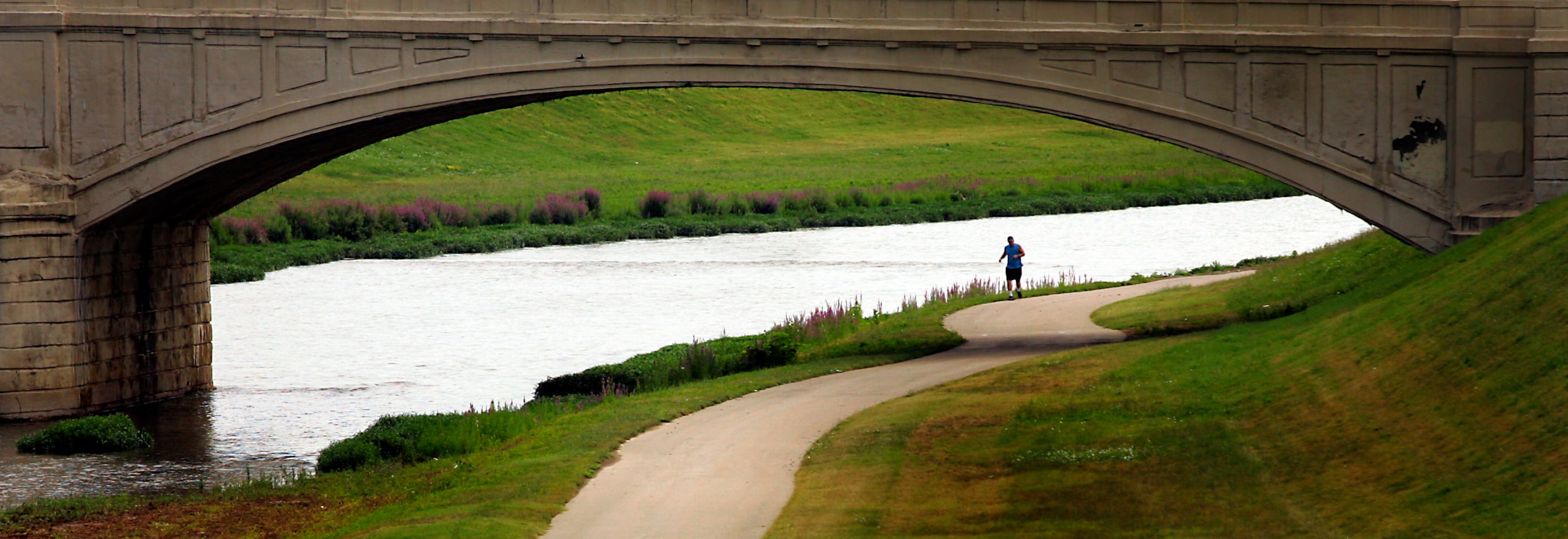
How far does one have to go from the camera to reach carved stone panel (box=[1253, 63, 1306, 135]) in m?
21.5

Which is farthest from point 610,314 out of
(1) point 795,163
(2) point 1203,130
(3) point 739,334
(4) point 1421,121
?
(1) point 795,163

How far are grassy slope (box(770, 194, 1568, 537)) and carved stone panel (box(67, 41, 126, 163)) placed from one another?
12.4 metres

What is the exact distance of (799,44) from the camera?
21797 millimetres

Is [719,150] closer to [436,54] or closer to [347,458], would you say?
[436,54]

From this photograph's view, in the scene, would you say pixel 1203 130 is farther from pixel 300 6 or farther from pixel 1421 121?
pixel 300 6

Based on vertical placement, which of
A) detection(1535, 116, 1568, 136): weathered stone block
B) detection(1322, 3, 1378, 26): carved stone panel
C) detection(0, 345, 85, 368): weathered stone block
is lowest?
detection(0, 345, 85, 368): weathered stone block

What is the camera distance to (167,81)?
73.2 ft

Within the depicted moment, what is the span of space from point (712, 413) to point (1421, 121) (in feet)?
36.1

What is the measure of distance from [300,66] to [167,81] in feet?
6.80

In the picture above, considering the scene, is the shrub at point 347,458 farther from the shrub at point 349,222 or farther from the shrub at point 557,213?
the shrub at point 557,213

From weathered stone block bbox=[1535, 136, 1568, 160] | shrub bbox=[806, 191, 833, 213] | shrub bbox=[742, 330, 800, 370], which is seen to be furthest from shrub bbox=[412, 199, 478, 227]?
weathered stone block bbox=[1535, 136, 1568, 160]

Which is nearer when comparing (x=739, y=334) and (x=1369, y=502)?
(x=1369, y=502)

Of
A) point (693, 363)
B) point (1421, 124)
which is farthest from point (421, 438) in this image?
point (1421, 124)

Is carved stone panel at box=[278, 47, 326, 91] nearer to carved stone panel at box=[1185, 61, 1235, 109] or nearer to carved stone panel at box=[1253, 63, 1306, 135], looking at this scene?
carved stone panel at box=[1185, 61, 1235, 109]
